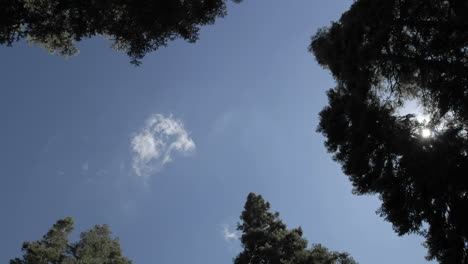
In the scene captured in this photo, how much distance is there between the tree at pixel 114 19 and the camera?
1159cm

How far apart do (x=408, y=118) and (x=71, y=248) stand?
24.9 meters

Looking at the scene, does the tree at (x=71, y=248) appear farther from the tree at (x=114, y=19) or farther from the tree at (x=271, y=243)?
the tree at (x=114, y=19)

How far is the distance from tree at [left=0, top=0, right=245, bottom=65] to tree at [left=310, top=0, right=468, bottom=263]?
6.01m

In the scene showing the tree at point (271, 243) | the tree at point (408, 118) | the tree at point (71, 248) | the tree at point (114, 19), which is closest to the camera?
the tree at point (408, 118)

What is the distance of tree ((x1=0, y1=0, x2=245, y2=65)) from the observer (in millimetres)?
11594

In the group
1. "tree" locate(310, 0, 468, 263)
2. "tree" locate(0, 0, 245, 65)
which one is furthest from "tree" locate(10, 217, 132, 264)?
"tree" locate(310, 0, 468, 263)

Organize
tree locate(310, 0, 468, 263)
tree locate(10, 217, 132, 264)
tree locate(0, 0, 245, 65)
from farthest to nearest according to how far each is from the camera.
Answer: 1. tree locate(10, 217, 132, 264)
2. tree locate(0, 0, 245, 65)
3. tree locate(310, 0, 468, 263)

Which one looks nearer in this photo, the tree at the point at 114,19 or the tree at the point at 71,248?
the tree at the point at 114,19

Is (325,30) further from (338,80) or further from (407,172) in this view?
(407,172)

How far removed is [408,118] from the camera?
1157 centimetres

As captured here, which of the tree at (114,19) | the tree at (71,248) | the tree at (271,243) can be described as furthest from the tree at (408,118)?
the tree at (71,248)

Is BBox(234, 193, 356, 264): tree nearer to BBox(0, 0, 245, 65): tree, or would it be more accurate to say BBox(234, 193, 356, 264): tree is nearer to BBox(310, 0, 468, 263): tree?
BBox(310, 0, 468, 263): tree

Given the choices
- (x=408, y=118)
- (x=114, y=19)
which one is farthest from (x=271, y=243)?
(x=114, y=19)

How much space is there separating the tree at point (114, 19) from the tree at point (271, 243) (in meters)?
13.0
